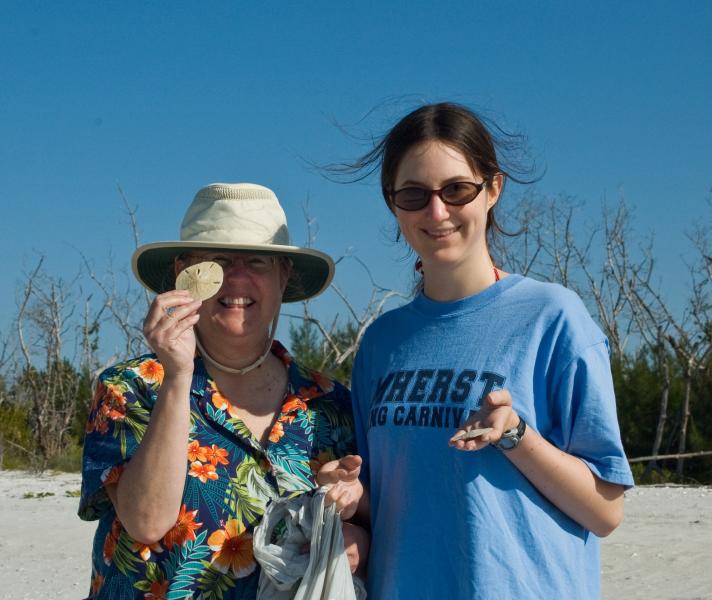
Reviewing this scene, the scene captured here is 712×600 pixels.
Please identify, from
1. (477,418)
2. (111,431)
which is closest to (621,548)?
(111,431)

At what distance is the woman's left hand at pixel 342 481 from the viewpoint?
233 cm

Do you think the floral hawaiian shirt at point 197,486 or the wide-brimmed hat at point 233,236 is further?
the wide-brimmed hat at point 233,236

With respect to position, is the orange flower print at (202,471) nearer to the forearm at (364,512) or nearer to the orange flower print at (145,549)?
the orange flower print at (145,549)

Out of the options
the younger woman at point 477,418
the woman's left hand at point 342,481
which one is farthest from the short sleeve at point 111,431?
the younger woman at point 477,418

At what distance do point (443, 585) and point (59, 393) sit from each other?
15.9 m

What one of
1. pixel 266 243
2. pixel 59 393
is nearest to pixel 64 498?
pixel 59 393

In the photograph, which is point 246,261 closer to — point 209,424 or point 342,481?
point 209,424

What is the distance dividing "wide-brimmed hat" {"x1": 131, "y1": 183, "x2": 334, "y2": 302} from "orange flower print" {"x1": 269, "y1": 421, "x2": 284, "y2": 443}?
0.54 m

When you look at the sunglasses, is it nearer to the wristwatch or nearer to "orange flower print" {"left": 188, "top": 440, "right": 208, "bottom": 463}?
the wristwatch

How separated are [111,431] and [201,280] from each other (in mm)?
487

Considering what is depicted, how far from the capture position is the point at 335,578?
230 cm

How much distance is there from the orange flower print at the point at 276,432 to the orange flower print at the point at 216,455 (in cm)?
15

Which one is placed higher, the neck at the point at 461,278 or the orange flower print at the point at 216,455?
the neck at the point at 461,278

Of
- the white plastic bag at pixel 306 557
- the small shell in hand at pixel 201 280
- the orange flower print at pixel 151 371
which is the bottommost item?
the white plastic bag at pixel 306 557
